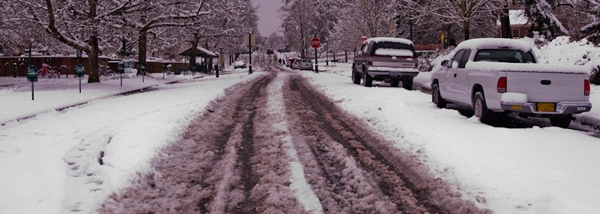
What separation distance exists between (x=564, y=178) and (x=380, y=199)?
2.09m

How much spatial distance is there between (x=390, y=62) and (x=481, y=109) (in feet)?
28.7

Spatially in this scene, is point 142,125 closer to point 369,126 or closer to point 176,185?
point 176,185

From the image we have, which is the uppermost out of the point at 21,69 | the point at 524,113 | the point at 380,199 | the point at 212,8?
the point at 212,8

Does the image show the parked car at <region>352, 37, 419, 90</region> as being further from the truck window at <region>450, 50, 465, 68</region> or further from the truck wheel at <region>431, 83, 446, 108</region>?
the truck window at <region>450, 50, 465, 68</region>

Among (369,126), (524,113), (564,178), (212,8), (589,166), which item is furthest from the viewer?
(212,8)

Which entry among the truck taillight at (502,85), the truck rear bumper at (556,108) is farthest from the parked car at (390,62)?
the truck rear bumper at (556,108)

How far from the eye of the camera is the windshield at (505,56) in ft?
30.6

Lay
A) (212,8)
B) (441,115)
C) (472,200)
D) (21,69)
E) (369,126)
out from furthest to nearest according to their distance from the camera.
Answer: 1. (21,69)
2. (212,8)
3. (441,115)
4. (369,126)
5. (472,200)

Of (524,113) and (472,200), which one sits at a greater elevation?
(524,113)

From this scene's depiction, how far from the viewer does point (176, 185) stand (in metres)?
4.82

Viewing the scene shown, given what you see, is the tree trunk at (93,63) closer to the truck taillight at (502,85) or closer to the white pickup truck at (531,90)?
the white pickup truck at (531,90)

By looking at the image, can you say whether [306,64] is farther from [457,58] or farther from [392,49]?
[457,58]

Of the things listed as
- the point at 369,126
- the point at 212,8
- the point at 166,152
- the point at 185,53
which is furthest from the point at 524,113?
the point at 185,53

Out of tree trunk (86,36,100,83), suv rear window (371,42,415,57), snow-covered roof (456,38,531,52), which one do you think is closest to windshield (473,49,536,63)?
snow-covered roof (456,38,531,52)
